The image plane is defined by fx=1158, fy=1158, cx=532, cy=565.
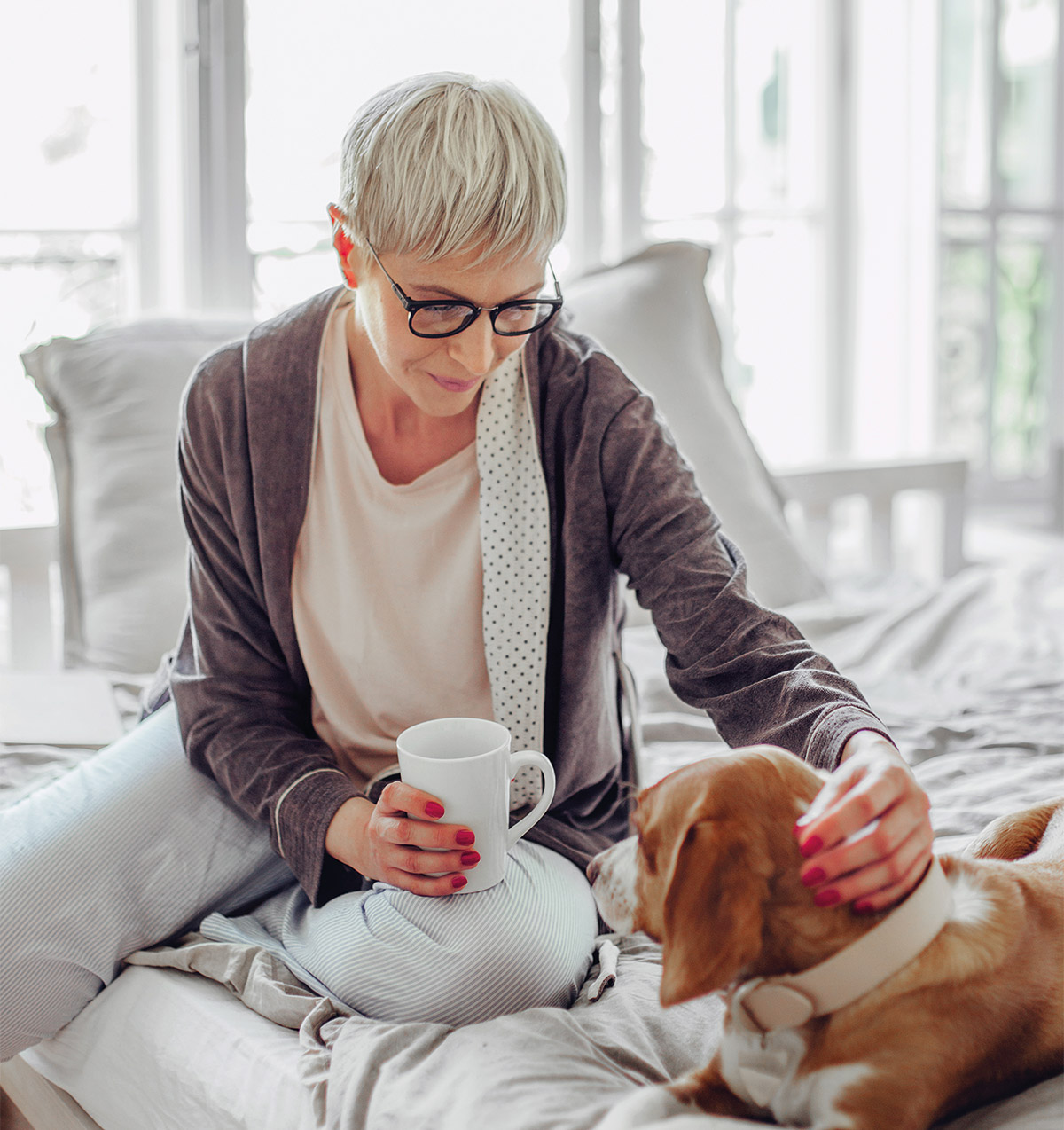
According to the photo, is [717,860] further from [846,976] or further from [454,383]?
[454,383]

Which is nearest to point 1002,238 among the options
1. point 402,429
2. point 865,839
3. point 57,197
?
point 57,197

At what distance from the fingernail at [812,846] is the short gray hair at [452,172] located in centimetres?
50

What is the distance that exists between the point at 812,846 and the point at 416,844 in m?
0.31

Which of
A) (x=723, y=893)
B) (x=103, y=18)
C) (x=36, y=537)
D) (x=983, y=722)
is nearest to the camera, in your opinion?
(x=723, y=893)

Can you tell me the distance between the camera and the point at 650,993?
851mm

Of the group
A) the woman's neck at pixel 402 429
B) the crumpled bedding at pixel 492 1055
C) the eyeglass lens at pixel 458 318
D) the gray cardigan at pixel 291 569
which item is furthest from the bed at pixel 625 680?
the eyeglass lens at pixel 458 318

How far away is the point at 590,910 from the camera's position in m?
0.94

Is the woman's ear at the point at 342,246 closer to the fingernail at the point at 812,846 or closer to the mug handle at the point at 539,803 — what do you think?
the mug handle at the point at 539,803

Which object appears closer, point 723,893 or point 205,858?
point 723,893

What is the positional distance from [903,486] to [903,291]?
30.5 inches

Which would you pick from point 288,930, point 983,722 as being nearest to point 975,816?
point 983,722

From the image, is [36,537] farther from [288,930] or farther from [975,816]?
[975,816]

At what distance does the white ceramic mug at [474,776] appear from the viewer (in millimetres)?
769

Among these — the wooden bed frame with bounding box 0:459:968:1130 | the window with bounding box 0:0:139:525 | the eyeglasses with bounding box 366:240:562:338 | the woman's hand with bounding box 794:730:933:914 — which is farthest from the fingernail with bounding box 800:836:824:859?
the window with bounding box 0:0:139:525
